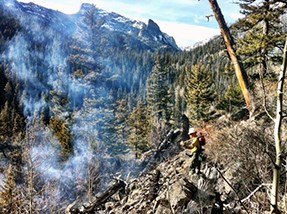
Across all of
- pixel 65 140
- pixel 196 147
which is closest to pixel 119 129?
pixel 65 140

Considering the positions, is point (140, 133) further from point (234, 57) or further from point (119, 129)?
point (234, 57)

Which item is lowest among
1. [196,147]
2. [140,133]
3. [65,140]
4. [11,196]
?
[140,133]

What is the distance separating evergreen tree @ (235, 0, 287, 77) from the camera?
45.6 ft

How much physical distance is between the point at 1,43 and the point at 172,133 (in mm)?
93797

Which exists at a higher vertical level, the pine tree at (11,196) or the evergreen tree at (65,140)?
the pine tree at (11,196)

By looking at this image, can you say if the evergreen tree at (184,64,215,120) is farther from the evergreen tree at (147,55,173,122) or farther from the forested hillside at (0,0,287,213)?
the evergreen tree at (147,55,173,122)

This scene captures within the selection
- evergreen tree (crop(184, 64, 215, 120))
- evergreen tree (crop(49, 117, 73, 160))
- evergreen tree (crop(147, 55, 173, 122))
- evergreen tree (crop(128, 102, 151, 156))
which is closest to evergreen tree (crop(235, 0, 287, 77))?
evergreen tree (crop(49, 117, 73, 160))

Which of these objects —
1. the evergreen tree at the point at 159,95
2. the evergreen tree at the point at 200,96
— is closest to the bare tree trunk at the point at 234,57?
the evergreen tree at the point at 200,96

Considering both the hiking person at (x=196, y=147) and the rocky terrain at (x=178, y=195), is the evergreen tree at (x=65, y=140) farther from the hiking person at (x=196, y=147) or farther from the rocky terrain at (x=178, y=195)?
the hiking person at (x=196, y=147)

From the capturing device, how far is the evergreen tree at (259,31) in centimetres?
1391

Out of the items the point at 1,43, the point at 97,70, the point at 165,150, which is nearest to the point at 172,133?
the point at 165,150

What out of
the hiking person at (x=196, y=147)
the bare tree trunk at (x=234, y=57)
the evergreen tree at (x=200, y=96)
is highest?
the bare tree trunk at (x=234, y=57)

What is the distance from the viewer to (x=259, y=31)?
16.1m

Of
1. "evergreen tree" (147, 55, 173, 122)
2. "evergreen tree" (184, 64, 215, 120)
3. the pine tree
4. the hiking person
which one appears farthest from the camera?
"evergreen tree" (147, 55, 173, 122)
